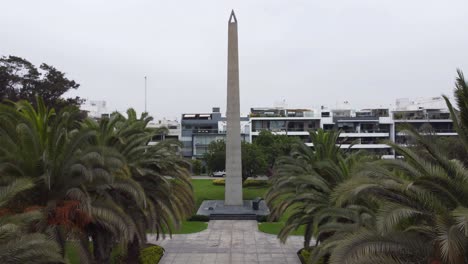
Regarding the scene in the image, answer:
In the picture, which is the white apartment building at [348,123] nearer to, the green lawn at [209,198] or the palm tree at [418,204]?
the green lawn at [209,198]

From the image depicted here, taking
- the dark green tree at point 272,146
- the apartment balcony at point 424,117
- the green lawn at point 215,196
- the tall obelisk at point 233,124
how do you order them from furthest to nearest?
1. the apartment balcony at point 424,117
2. the dark green tree at point 272,146
3. the tall obelisk at point 233,124
4. the green lawn at point 215,196

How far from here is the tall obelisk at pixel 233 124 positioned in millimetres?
30828

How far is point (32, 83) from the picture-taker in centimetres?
3819

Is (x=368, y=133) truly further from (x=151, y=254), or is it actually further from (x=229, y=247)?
(x=151, y=254)

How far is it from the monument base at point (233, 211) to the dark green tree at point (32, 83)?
542 inches

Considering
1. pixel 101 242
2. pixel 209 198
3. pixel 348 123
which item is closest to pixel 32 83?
pixel 209 198

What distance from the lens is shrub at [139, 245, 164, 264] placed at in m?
18.9

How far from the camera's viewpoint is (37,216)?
29.2 ft

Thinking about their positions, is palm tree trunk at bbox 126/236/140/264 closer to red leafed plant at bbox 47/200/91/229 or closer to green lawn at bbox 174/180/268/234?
red leafed plant at bbox 47/200/91/229

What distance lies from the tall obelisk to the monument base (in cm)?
88

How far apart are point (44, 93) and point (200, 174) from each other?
30.5 meters

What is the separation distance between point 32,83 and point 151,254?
80.8ft

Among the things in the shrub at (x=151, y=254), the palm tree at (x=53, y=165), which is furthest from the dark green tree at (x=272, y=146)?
the palm tree at (x=53, y=165)

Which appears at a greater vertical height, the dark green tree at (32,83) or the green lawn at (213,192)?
the dark green tree at (32,83)
